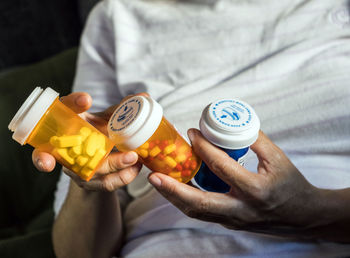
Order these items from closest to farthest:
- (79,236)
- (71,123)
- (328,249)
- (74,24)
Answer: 1. (71,123)
2. (328,249)
3. (79,236)
4. (74,24)

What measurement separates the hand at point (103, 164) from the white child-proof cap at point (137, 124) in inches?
0.8

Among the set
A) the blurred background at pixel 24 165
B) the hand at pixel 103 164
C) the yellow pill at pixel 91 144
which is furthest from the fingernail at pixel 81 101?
the blurred background at pixel 24 165

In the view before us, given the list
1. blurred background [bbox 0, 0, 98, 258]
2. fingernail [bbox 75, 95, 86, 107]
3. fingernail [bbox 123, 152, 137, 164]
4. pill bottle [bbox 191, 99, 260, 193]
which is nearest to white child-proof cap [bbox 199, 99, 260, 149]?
pill bottle [bbox 191, 99, 260, 193]

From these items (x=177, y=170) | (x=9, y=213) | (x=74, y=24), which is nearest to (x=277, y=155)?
(x=177, y=170)

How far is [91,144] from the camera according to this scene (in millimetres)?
441

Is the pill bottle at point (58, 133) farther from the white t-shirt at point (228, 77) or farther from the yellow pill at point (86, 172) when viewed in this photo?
the white t-shirt at point (228, 77)

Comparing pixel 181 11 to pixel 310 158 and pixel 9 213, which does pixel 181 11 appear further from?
pixel 9 213

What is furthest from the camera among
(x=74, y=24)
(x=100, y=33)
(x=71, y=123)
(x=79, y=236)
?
(x=74, y=24)

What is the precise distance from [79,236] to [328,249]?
0.51 meters

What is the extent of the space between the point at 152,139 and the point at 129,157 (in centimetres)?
5

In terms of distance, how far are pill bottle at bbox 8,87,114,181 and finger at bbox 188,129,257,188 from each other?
0.14m

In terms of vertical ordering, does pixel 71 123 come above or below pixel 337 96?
above

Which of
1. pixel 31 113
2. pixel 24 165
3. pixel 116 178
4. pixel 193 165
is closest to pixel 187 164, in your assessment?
pixel 193 165

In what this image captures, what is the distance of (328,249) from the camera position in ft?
1.93
